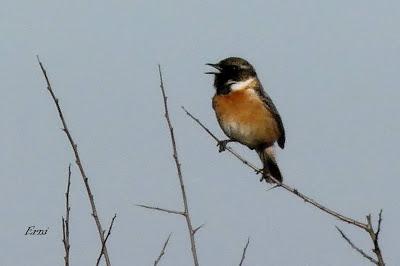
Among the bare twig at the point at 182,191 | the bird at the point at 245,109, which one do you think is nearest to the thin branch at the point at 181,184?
the bare twig at the point at 182,191

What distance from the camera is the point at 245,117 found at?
301 inches

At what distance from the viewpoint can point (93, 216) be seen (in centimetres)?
399

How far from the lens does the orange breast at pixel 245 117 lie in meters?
7.60

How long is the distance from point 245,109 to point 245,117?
80 mm

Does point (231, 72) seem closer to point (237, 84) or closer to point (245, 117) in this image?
point (237, 84)

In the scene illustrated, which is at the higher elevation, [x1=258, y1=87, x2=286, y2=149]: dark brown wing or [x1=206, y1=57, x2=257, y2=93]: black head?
[x1=206, y1=57, x2=257, y2=93]: black head

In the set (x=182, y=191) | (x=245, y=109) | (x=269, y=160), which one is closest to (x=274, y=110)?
(x=245, y=109)

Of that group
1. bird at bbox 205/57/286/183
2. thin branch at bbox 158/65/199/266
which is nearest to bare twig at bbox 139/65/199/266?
thin branch at bbox 158/65/199/266

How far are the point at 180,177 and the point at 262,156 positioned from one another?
4341 mm

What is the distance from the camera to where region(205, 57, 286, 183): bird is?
7.62m

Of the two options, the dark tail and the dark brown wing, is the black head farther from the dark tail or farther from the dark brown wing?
the dark tail

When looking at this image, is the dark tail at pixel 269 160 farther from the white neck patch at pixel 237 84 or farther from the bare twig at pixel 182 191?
the bare twig at pixel 182 191

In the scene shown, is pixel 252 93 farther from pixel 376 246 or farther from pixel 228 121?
pixel 376 246

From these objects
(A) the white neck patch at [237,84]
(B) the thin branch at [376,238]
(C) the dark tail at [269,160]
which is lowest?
(C) the dark tail at [269,160]
